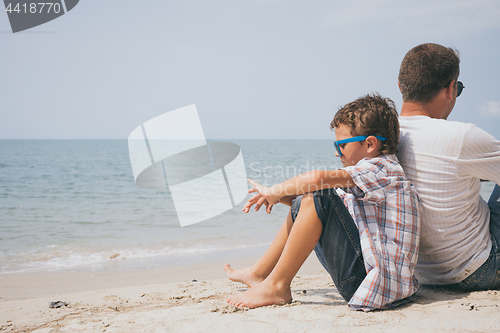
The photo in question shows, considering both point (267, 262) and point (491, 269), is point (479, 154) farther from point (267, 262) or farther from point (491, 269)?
point (267, 262)

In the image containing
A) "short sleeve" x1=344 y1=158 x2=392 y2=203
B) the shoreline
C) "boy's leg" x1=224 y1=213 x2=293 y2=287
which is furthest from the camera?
the shoreline

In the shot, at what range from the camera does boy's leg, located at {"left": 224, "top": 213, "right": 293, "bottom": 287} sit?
2.10m

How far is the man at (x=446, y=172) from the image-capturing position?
1720mm

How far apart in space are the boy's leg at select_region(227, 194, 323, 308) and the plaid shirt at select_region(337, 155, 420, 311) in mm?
216

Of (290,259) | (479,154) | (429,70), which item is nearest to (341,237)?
(290,259)

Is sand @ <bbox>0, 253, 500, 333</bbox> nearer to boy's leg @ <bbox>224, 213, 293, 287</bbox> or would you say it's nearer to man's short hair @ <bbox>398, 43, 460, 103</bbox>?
boy's leg @ <bbox>224, 213, 293, 287</bbox>

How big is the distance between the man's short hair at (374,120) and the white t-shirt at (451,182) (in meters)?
0.14

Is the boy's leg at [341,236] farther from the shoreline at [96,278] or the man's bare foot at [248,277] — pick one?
the shoreline at [96,278]

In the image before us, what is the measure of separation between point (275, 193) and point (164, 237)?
374 centimetres

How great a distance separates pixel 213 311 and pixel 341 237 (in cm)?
85

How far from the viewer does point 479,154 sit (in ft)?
5.62

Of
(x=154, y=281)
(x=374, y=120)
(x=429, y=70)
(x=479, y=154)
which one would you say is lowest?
(x=154, y=281)

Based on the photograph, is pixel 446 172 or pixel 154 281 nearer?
pixel 446 172

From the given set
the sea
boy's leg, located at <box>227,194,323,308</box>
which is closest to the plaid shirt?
boy's leg, located at <box>227,194,323,308</box>
